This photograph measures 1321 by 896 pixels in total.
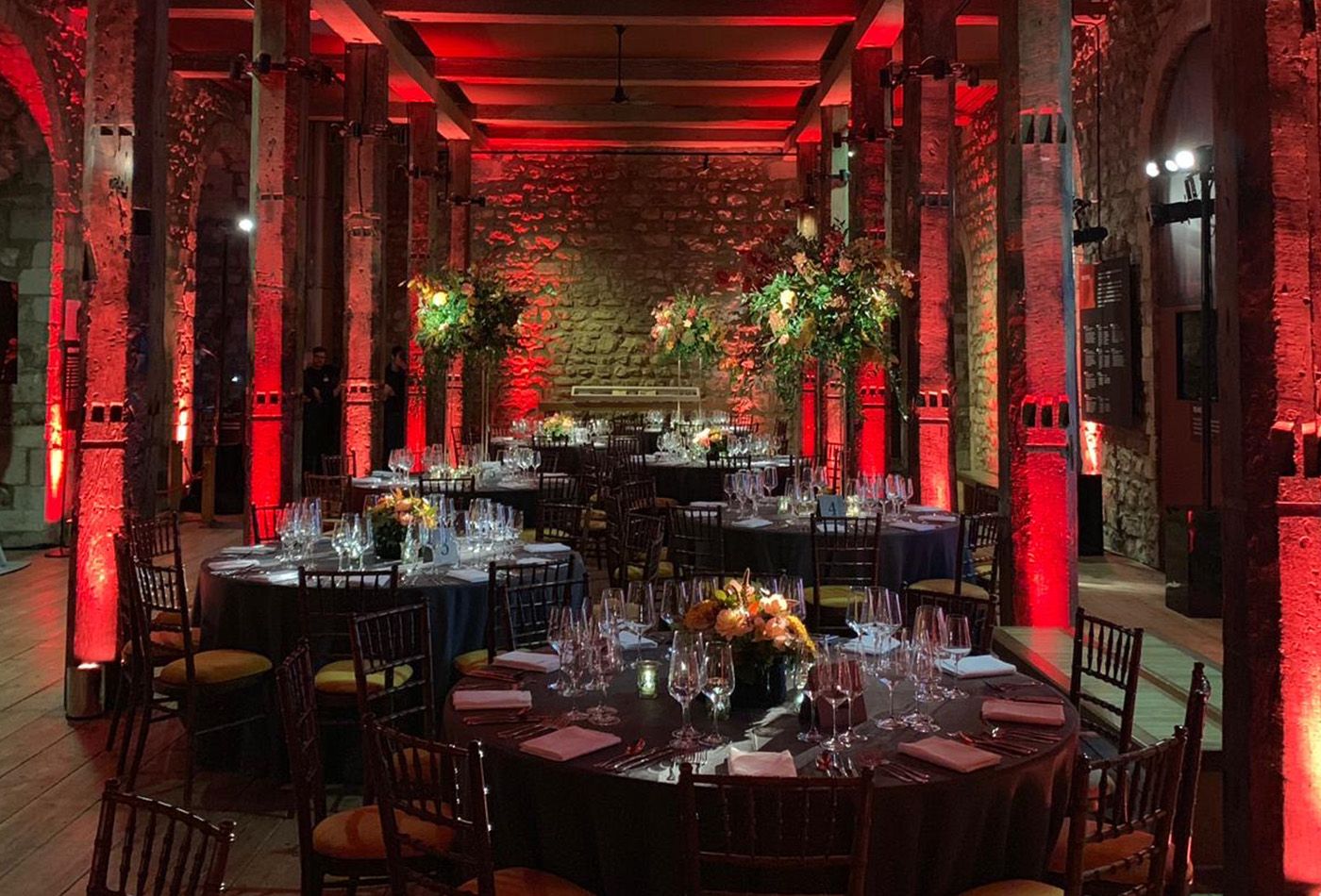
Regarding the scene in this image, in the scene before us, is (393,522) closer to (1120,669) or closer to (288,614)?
(288,614)

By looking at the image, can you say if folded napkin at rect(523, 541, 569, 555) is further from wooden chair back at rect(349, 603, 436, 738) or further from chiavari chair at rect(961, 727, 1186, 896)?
chiavari chair at rect(961, 727, 1186, 896)

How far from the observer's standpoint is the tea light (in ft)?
9.80

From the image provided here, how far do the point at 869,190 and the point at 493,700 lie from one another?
7.66 m

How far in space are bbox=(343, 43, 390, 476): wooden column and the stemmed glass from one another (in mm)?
7577

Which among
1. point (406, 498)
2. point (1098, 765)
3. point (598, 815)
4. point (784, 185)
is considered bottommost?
point (598, 815)

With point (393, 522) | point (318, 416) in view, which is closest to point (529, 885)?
point (393, 522)

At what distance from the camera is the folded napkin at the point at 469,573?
14.9 feet

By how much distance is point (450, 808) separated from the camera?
235cm

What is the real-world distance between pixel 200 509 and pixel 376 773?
10515 mm

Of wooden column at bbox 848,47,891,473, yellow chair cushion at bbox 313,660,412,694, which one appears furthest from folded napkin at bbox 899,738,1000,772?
wooden column at bbox 848,47,891,473

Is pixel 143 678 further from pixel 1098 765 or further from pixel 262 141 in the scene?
pixel 262 141

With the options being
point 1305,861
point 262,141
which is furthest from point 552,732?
point 262,141

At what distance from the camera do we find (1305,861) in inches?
111

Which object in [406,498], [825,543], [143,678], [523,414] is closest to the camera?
[143,678]
